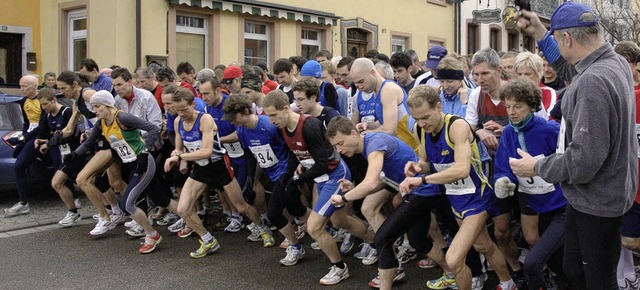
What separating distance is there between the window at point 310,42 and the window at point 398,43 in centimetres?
364

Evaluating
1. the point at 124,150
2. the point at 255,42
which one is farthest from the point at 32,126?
the point at 255,42

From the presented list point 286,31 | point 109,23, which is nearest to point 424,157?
point 109,23

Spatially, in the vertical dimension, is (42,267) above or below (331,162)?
below

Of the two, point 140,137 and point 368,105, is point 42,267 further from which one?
point 368,105

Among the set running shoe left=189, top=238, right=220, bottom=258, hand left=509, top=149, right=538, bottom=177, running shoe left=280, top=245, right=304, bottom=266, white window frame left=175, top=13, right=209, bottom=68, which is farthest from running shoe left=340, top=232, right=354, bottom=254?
white window frame left=175, top=13, right=209, bottom=68

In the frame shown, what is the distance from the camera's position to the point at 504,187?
4.62 m

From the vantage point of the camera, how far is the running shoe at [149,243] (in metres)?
7.00

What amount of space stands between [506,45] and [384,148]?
2452 centimetres

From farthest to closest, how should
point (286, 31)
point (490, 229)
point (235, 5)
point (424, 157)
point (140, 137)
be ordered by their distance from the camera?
point (286, 31), point (235, 5), point (140, 137), point (490, 229), point (424, 157)

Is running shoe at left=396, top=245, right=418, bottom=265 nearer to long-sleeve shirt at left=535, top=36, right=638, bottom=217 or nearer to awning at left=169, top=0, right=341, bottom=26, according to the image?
long-sleeve shirt at left=535, top=36, right=638, bottom=217

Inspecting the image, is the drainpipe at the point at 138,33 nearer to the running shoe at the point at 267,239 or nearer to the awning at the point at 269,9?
the awning at the point at 269,9

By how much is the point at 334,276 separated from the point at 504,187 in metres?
1.86

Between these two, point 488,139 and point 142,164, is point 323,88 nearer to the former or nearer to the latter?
point 142,164

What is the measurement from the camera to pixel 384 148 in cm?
516
